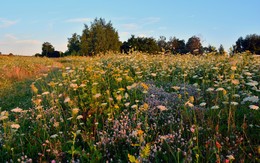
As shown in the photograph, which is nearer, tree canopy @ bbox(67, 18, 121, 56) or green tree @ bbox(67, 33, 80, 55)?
tree canopy @ bbox(67, 18, 121, 56)

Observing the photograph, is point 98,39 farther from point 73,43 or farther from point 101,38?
point 73,43

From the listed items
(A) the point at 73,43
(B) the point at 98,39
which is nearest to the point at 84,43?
(B) the point at 98,39

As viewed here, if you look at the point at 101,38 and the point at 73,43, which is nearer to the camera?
the point at 101,38

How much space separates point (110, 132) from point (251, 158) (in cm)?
206

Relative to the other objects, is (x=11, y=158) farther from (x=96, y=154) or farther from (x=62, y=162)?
(x=96, y=154)

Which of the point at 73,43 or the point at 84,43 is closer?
the point at 84,43

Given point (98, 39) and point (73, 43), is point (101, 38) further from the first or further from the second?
point (73, 43)

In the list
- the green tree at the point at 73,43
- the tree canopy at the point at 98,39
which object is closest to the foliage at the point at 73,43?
the green tree at the point at 73,43

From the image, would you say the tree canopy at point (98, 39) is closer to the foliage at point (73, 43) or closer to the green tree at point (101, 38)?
the green tree at point (101, 38)

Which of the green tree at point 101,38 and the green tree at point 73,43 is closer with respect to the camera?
the green tree at point 101,38

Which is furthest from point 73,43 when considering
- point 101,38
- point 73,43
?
point 101,38

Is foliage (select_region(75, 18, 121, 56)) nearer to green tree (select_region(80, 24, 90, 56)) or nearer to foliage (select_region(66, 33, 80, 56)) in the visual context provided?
green tree (select_region(80, 24, 90, 56))

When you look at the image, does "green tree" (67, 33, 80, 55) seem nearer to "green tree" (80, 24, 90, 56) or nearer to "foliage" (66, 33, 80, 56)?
"foliage" (66, 33, 80, 56)

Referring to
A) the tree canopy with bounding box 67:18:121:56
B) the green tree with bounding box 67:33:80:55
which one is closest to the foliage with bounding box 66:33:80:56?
the green tree with bounding box 67:33:80:55
